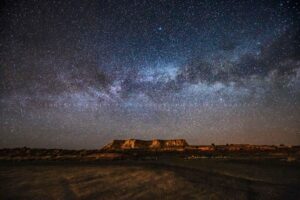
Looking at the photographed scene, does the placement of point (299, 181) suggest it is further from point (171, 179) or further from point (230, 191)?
point (171, 179)

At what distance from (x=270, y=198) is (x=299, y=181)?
5462mm

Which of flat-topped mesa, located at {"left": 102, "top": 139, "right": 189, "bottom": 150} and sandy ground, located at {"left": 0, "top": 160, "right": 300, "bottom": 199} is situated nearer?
sandy ground, located at {"left": 0, "top": 160, "right": 300, "bottom": 199}

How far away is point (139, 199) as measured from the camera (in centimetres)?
981

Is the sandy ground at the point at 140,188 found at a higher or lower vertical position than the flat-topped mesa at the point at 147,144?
lower

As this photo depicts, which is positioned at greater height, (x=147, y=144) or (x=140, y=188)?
(x=147, y=144)

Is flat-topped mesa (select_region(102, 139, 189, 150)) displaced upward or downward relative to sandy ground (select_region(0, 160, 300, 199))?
upward

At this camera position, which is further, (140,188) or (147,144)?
(147,144)

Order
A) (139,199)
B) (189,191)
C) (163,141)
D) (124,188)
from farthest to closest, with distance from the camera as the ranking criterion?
(163,141), (124,188), (189,191), (139,199)

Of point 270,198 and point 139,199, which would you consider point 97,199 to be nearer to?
point 139,199

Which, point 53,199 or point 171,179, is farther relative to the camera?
point 171,179

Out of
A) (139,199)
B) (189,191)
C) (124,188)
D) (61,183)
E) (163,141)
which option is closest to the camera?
(139,199)

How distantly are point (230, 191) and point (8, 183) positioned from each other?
10362mm

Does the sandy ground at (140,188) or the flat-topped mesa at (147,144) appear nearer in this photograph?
the sandy ground at (140,188)

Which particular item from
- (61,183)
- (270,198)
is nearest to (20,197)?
(61,183)
